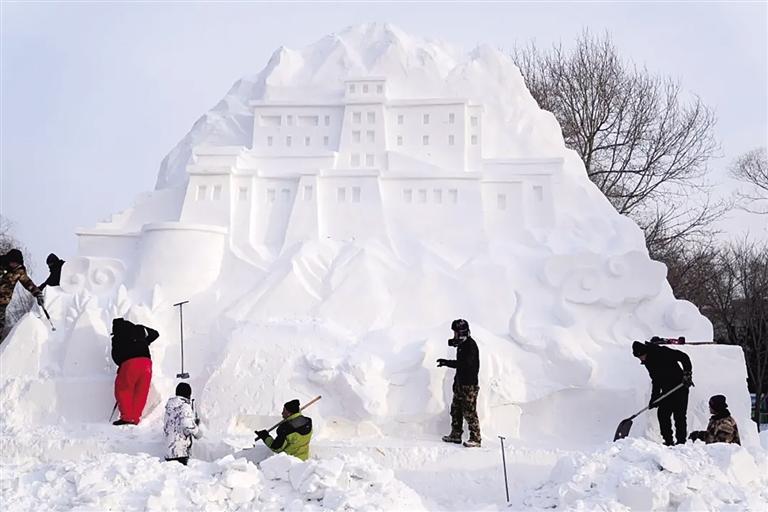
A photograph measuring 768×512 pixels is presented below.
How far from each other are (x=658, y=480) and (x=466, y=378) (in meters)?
2.58

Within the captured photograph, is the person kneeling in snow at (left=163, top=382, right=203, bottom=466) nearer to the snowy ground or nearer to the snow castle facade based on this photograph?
the snowy ground

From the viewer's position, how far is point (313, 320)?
10.4 m

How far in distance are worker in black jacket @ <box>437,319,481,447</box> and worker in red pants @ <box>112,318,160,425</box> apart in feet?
12.2

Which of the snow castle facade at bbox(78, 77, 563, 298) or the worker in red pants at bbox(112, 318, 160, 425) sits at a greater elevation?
the snow castle facade at bbox(78, 77, 563, 298)

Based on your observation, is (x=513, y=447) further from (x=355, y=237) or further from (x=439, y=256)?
(x=355, y=237)

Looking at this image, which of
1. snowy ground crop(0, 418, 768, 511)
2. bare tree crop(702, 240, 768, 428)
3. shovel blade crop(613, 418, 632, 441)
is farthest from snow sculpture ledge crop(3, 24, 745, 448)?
bare tree crop(702, 240, 768, 428)

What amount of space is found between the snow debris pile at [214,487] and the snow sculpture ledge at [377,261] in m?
2.69

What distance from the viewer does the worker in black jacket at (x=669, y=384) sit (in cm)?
852

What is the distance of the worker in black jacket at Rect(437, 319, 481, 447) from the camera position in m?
8.41

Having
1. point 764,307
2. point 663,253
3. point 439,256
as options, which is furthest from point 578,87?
point 439,256

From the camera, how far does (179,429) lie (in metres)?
7.67

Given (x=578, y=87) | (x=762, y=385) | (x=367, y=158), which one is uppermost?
(x=578, y=87)

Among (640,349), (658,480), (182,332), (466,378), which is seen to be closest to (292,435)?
(466,378)

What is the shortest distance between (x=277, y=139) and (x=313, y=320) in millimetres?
3901
